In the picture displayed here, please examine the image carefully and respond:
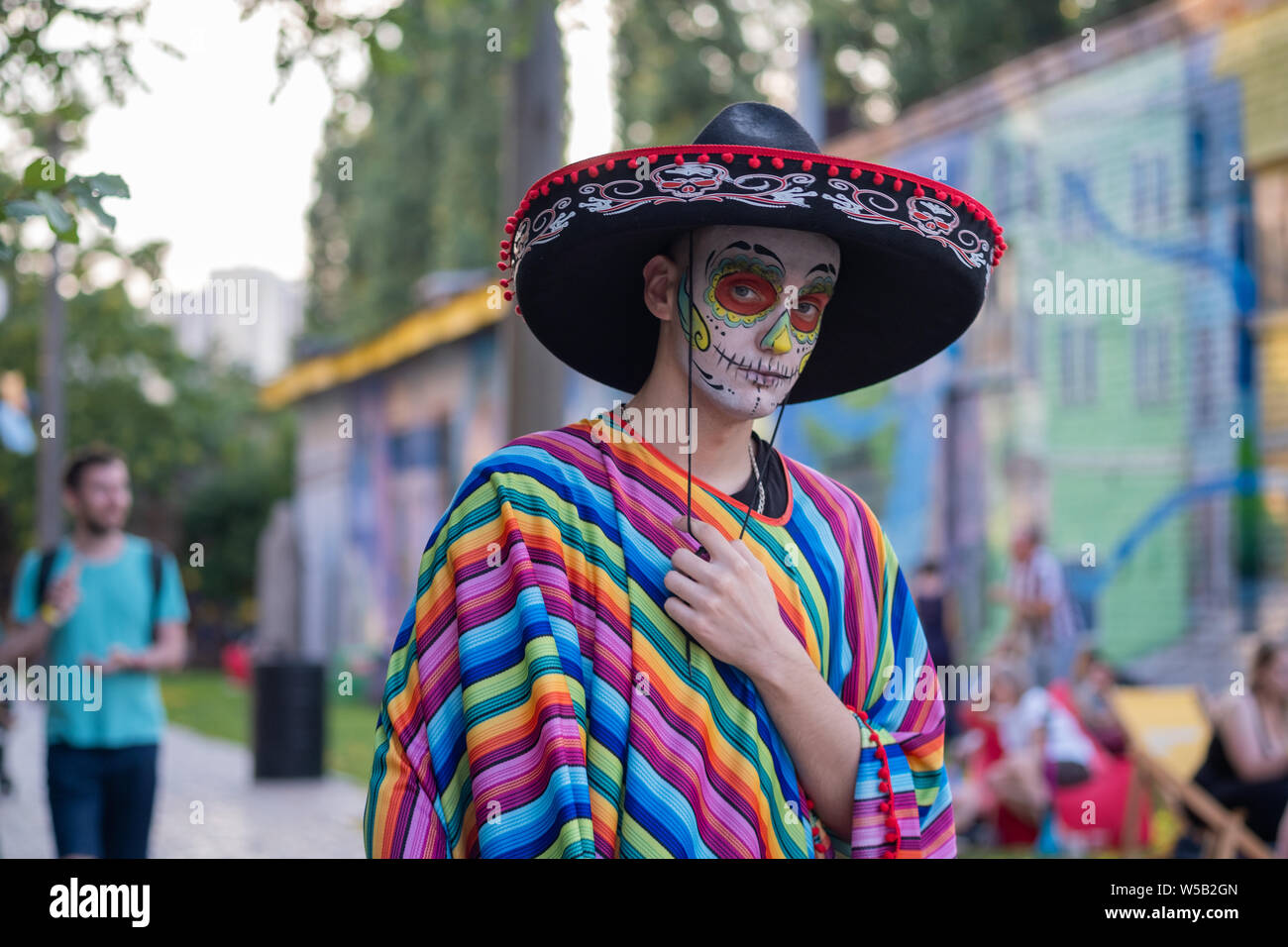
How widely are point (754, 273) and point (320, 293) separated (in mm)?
36502

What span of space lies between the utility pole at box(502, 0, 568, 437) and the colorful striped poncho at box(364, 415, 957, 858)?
425 centimetres

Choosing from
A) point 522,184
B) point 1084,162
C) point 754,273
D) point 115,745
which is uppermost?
point 1084,162

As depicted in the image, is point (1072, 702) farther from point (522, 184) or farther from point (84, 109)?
point (84, 109)

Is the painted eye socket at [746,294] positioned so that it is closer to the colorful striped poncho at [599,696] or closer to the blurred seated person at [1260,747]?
the colorful striped poncho at [599,696]

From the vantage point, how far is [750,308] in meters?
2.52

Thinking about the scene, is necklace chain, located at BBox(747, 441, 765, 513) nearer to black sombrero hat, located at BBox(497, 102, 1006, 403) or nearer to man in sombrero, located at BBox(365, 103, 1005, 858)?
man in sombrero, located at BBox(365, 103, 1005, 858)

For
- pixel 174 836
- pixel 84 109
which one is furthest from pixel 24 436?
pixel 84 109

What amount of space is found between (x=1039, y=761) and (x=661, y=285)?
8183 mm

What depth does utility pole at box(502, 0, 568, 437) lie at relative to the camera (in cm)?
687

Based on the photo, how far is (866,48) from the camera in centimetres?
2358

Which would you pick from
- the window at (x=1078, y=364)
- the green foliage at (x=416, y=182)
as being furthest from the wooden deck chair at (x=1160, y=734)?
the green foliage at (x=416, y=182)

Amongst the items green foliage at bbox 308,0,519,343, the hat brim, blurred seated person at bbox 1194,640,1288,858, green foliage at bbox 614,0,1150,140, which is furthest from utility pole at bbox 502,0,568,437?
green foliage at bbox 308,0,519,343

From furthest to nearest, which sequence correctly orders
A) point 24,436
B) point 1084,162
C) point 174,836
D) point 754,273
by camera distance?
point 1084,162 → point 24,436 → point 174,836 → point 754,273

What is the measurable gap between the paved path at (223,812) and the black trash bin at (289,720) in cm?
16
